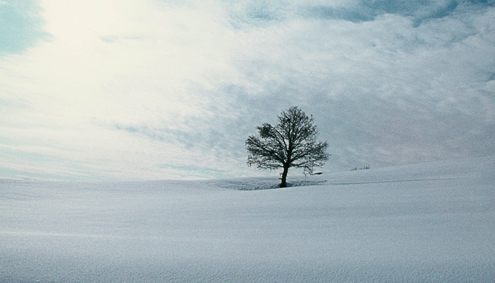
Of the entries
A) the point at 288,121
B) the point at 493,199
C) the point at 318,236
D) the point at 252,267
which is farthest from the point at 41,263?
the point at 288,121

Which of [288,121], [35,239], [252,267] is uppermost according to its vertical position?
[288,121]

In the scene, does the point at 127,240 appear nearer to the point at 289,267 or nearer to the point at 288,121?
the point at 289,267

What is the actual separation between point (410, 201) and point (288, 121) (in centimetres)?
1729

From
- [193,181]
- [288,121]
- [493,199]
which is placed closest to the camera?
[493,199]

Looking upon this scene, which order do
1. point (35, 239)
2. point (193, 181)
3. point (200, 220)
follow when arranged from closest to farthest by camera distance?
point (35, 239) → point (200, 220) → point (193, 181)

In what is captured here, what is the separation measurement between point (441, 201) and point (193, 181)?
72.9 feet

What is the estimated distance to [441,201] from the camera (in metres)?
7.70

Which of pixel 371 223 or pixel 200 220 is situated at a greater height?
pixel 371 223

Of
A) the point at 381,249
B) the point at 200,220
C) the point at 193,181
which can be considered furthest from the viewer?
the point at 193,181

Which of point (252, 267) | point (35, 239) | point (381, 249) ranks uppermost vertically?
point (381, 249)

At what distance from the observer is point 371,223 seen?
5.36 meters

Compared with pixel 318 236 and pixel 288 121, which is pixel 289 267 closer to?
pixel 318 236

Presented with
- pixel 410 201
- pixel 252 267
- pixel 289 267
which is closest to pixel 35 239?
pixel 252 267

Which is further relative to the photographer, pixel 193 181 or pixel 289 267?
pixel 193 181
